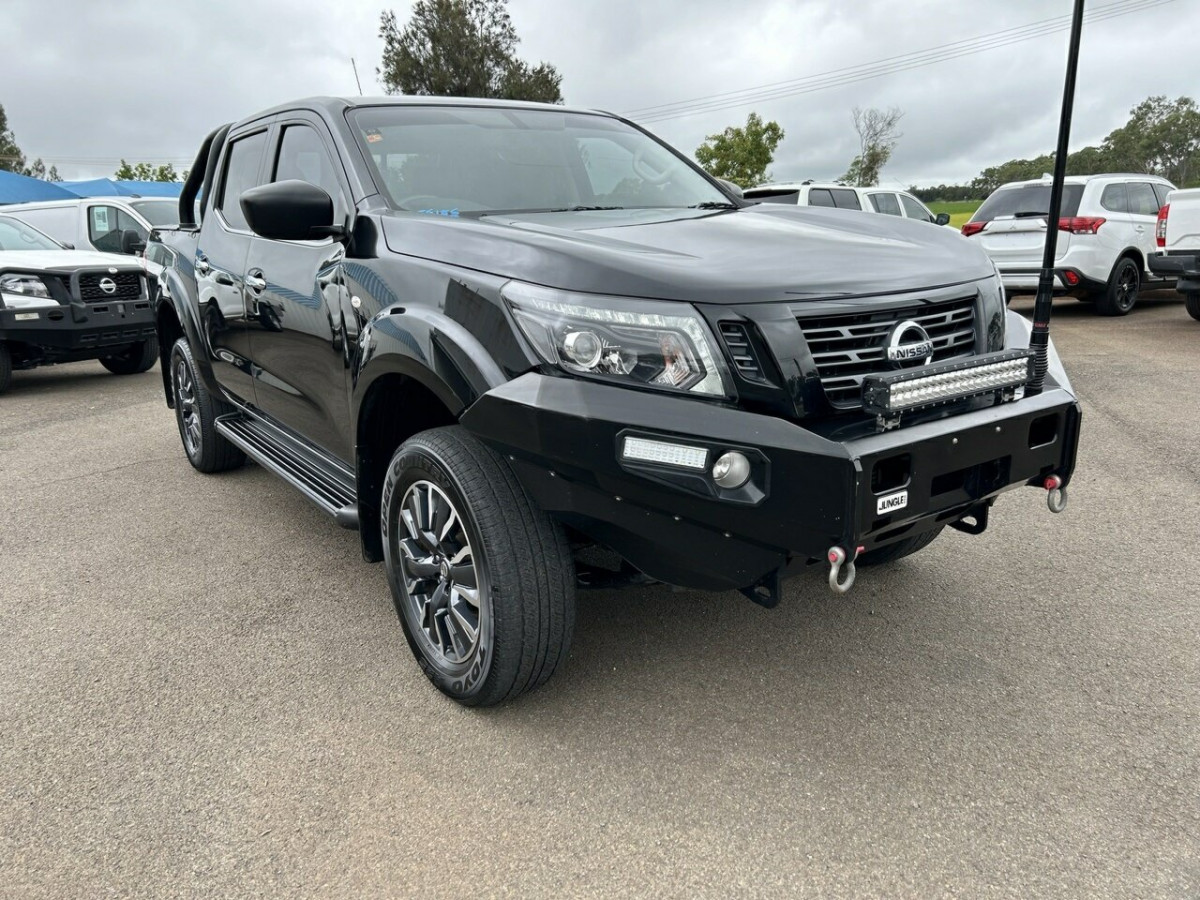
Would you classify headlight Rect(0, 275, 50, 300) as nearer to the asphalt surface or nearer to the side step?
the side step

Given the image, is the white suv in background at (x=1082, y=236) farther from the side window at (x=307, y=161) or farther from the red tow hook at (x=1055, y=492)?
the side window at (x=307, y=161)

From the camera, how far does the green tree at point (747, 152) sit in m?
39.5

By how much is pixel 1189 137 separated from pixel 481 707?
79.4 m

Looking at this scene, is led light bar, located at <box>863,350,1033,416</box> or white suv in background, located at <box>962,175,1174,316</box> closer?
led light bar, located at <box>863,350,1033,416</box>

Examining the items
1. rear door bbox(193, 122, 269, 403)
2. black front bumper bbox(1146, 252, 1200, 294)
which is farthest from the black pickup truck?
black front bumper bbox(1146, 252, 1200, 294)

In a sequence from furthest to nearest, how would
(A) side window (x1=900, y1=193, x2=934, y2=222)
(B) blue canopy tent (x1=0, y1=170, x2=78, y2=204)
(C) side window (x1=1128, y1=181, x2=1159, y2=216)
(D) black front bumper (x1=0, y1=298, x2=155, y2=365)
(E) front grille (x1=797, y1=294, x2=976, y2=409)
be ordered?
(B) blue canopy tent (x1=0, y1=170, x2=78, y2=204), (A) side window (x1=900, y1=193, x2=934, y2=222), (C) side window (x1=1128, y1=181, x2=1159, y2=216), (D) black front bumper (x1=0, y1=298, x2=155, y2=365), (E) front grille (x1=797, y1=294, x2=976, y2=409)

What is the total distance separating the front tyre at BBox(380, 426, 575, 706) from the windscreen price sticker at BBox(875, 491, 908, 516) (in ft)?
2.70

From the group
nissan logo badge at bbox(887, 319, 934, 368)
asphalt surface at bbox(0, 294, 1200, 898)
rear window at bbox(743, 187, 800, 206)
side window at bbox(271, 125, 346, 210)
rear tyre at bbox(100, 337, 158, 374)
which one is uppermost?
side window at bbox(271, 125, 346, 210)

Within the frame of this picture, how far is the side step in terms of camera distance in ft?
10.1

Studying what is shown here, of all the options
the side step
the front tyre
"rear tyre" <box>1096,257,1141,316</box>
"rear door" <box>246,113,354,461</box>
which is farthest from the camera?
"rear tyre" <box>1096,257,1141,316</box>

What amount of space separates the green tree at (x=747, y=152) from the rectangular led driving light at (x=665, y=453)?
128ft

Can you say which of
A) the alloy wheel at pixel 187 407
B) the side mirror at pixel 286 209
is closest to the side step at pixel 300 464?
the alloy wheel at pixel 187 407

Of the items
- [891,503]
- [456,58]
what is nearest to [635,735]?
[891,503]

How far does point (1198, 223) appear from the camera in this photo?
28.5 feet
